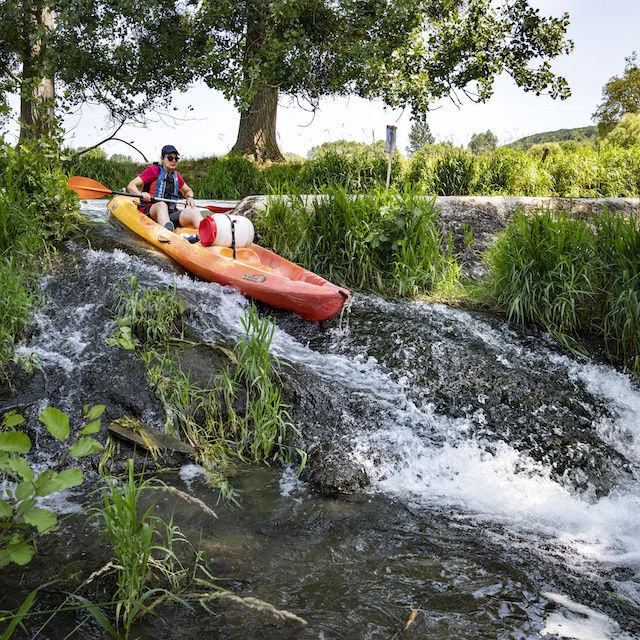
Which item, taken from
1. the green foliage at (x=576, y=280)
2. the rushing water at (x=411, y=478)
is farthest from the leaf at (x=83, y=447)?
the green foliage at (x=576, y=280)

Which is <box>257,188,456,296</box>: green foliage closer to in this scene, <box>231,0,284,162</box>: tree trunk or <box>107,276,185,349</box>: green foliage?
<box>107,276,185,349</box>: green foliage

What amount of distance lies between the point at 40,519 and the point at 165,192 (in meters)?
5.39


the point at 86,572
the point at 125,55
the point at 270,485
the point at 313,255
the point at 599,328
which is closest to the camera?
the point at 86,572

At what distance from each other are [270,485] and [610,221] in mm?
3812

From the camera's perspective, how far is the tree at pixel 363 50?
30.0 feet

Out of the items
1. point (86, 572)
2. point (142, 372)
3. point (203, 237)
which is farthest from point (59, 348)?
point (86, 572)

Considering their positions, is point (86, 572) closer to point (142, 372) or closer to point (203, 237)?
point (142, 372)

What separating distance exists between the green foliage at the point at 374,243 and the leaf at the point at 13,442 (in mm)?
4236

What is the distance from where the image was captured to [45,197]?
5.28m

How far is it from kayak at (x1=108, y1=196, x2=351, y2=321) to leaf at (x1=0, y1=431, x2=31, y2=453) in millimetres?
3171

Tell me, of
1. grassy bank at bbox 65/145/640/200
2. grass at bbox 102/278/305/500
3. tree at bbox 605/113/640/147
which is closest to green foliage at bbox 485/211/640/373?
grass at bbox 102/278/305/500

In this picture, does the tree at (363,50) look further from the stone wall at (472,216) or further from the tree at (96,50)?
the stone wall at (472,216)

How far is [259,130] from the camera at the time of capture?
1223 centimetres

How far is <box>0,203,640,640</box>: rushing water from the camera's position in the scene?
1987 mm
